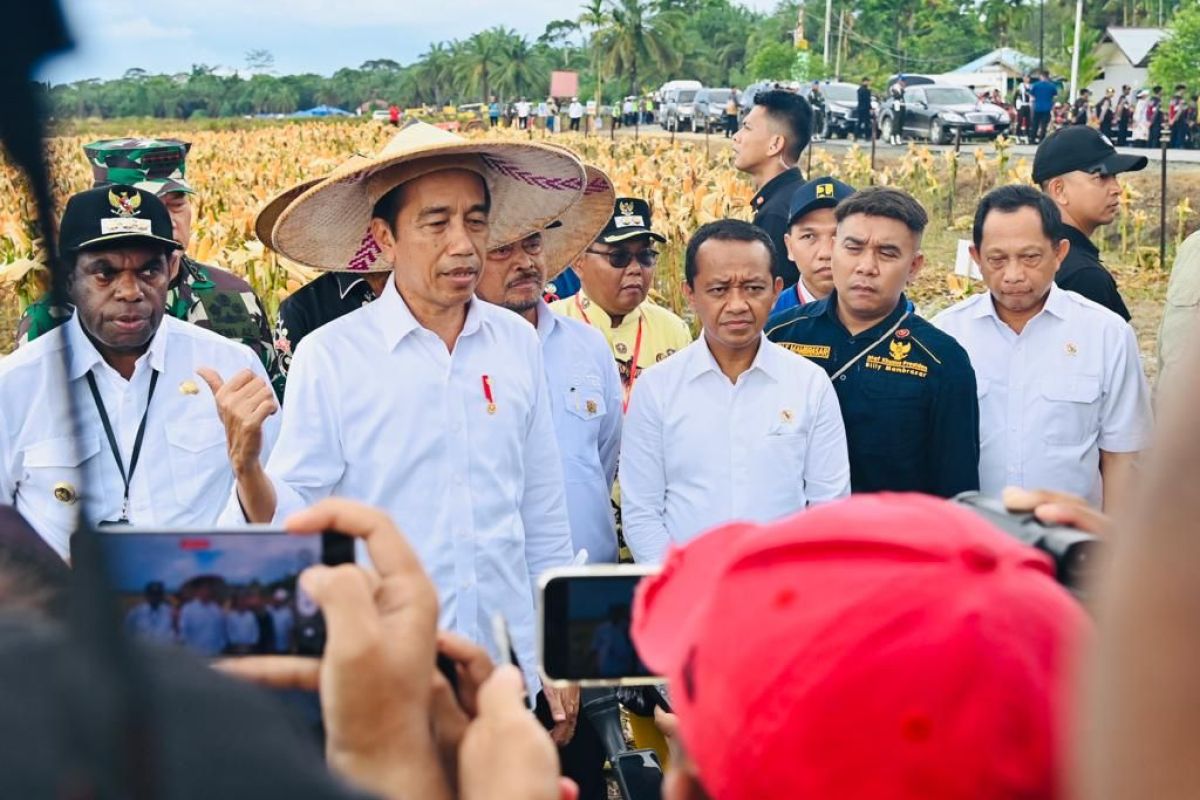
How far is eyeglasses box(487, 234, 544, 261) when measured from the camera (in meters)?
3.99

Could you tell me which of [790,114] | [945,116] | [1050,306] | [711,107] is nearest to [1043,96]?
[945,116]

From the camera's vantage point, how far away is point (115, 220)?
3.44 metres

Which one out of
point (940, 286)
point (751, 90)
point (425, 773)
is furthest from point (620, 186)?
point (751, 90)

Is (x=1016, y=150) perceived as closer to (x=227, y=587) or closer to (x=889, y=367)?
(x=889, y=367)

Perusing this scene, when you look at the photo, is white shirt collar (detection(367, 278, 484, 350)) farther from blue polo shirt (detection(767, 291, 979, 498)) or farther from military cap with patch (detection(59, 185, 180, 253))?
blue polo shirt (detection(767, 291, 979, 498))

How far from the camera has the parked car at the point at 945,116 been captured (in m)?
29.6

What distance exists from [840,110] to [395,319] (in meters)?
32.4

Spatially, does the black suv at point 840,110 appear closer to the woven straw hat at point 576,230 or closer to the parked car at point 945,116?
the parked car at point 945,116

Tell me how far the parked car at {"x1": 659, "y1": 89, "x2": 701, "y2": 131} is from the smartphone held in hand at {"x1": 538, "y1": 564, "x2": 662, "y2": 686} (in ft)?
134

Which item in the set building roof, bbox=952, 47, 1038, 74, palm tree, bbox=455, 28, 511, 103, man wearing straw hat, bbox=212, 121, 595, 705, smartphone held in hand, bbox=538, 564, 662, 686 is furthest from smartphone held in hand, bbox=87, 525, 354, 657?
palm tree, bbox=455, 28, 511, 103

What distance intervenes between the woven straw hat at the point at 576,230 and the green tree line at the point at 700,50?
45.8m

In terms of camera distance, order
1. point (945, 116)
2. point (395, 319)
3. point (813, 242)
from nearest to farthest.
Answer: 1. point (395, 319)
2. point (813, 242)
3. point (945, 116)

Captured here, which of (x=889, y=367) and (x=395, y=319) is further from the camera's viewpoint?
(x=889, y=367)

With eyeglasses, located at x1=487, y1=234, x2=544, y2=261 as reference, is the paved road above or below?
above
